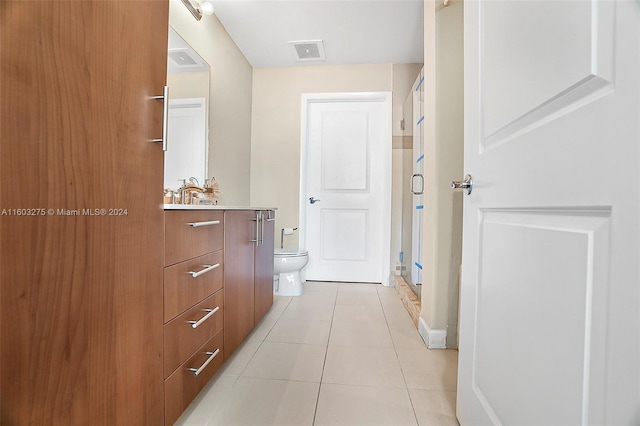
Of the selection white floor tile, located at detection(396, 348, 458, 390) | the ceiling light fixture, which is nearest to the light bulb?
the ceiling light fixture

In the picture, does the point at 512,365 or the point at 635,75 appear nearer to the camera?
the point at 635,75

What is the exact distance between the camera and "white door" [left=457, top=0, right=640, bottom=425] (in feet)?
1.37

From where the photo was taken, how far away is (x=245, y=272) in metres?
1.60

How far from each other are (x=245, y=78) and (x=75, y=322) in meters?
2.90

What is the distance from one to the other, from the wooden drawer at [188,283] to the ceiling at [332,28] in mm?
2057

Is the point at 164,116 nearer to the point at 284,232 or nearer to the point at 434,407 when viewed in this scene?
the point at 434,407

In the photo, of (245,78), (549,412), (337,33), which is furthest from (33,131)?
(245,78)

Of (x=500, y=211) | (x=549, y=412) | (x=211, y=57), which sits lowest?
(x=549, y=412)

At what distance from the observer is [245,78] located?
9.78ft

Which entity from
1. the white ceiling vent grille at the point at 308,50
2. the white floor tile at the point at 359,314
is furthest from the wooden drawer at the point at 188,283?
the white ceiling vent grille at the point at 308,50

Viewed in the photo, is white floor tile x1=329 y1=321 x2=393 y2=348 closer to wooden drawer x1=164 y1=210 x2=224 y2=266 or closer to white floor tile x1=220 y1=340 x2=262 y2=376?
white floor tile x1=220 y1=340 x2=262 y2=376

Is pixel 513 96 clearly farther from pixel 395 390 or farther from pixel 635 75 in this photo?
pixel 395 390

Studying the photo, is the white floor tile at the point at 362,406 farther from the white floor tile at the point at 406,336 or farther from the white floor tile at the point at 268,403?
the white floor tile at the point at 406,336

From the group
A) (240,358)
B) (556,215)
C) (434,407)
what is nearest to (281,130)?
(240,358)
